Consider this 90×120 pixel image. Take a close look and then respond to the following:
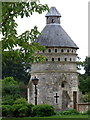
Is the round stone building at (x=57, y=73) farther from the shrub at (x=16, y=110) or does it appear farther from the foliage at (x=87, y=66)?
the foliage at (x=87, y=66)

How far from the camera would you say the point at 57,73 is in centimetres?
4569

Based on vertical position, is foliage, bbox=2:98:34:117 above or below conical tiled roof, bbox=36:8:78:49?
below

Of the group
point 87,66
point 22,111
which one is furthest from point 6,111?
point 87,66

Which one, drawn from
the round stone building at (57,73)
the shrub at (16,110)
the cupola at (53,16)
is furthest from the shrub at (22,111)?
the cupola at (53,16)

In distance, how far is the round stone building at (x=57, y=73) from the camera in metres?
45.4

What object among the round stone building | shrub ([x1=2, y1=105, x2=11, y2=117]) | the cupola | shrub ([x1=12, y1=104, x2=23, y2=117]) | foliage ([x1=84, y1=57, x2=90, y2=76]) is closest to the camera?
shrub ([x1=2, y1=105, x2=11, y2=117])

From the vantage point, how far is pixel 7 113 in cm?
3116

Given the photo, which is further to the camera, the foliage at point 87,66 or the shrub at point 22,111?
the foliage at point 87,66

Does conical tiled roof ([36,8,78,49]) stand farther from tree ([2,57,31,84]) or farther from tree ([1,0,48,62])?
tree ([1,0,48,62])

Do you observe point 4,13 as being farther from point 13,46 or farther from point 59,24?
point 59,24

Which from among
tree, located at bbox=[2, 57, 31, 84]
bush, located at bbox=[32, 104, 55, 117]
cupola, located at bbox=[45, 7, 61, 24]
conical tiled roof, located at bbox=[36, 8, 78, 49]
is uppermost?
cupola, located at bbox=[45, 7, 61, 24]

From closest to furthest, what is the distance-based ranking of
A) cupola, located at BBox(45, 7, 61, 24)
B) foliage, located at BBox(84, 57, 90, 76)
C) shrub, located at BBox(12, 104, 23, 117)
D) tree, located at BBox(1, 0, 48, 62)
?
1. tree, located at BBox(1, 0, 48, 62)
2. shrub, located at BBox(12, 104, 23, 117)
3. cupola, located at BBox(45, 7, 61, 24)
4. foliage, located at BBox(84, 57, 90, 76)

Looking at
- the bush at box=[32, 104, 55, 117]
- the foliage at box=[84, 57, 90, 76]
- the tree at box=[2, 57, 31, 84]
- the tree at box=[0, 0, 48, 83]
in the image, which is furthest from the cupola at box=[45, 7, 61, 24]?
the tree at box=[0, 0, 48, 83]

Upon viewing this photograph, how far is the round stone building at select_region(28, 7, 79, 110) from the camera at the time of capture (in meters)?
45.4
